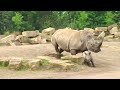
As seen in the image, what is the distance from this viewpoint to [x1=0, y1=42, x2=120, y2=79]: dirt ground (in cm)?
823

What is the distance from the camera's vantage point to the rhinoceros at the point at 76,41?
10.1 metres

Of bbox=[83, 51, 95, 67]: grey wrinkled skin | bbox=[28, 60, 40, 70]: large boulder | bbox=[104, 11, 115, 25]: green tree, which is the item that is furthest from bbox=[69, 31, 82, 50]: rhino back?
bbox=[104, 11, 115, 25]: green tree

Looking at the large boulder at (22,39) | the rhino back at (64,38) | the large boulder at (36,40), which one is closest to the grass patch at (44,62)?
the rhino back at (64,38)

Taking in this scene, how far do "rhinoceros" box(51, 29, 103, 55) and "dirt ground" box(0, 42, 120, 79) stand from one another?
1.86 feet

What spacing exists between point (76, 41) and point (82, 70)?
1504 mm

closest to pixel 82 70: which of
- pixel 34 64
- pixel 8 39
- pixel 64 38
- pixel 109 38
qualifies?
pixel 34 64

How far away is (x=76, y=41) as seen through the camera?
1047 cm

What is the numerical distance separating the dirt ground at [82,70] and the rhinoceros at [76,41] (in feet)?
1.86

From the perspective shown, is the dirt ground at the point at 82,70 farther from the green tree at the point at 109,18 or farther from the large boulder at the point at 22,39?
the green tree at the point at 109,18

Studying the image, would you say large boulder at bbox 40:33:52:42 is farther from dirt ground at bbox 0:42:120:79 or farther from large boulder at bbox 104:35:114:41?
large boulder at bbox 104:35:114:41

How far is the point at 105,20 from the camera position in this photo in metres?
18.0
